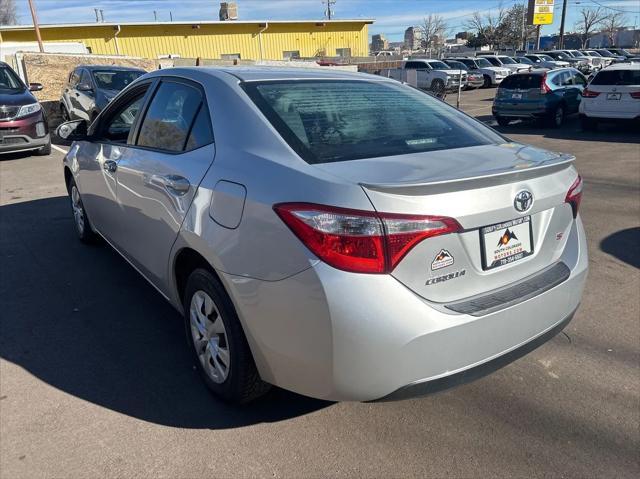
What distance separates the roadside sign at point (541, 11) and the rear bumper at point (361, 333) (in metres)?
55.2

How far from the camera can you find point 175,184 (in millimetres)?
2916

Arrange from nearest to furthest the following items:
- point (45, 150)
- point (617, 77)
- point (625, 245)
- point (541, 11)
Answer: point (625, 245), point (45, 150), point (617, 77), point (541, 11)

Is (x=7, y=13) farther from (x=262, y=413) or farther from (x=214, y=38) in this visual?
(x=262, y=413)

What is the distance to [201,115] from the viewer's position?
9.83 feet

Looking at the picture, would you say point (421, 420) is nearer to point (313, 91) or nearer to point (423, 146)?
point (423, 146)

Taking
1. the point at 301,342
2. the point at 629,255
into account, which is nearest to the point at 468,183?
the point at 301,342

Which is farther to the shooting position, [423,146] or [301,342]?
[423,146]

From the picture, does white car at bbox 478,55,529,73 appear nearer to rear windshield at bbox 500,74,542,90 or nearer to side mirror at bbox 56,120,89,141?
rear windshield at bbox 500,74,542,90

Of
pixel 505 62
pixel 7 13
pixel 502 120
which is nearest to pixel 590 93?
pixel 502 120

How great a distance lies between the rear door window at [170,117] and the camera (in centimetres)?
312

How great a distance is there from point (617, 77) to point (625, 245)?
976 cm

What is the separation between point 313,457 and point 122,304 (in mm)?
2215

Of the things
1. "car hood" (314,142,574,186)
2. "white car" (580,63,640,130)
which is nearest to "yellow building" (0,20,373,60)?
"white car" (580,63,640,130)

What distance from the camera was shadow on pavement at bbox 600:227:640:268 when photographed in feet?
16.9
